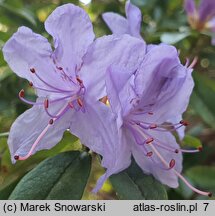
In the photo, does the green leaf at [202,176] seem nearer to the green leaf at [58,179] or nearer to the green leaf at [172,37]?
the green leaf at [172,37]

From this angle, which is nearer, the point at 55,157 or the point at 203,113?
the point at 55,157

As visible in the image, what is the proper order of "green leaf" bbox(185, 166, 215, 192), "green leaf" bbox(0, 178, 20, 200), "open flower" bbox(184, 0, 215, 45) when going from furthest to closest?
1. "open flower" bbox(184, 0, 215, 45)
2. "green leaf" bbox(185, 166, 215, 192)
3. "green leaf" bbox(0, 178, 20, 200)

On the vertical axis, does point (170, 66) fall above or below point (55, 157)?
above

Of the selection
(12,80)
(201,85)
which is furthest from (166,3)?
(12,80)

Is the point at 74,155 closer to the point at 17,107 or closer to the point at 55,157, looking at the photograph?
the point at 55,157

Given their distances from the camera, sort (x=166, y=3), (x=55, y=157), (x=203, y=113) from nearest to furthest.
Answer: (x=55, y=157), (x=203, y=113), (x=166, y=3)

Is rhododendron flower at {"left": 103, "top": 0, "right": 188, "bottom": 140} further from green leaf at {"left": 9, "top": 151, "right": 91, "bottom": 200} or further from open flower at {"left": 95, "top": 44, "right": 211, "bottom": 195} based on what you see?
green leaf at {"left": 9, "top": 151, "right": 91, "bottom": 200}

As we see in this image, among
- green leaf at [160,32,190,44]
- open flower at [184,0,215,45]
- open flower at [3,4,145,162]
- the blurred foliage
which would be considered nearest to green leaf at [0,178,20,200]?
the blurred foliage
